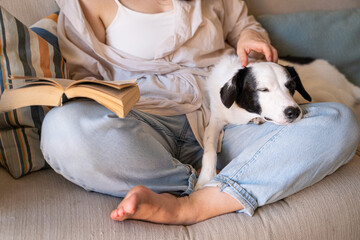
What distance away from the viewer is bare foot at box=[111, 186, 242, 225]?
2.86ft

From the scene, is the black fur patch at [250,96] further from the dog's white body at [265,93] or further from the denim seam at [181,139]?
the denim seam at [181,139]

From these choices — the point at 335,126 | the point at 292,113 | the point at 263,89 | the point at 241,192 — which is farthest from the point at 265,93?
the point at 241,192

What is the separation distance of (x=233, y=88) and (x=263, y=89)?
3.9 inches

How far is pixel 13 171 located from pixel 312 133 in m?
0.90

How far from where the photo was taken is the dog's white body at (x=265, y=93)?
1.08m

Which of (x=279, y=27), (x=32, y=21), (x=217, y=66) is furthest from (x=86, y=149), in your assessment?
(x=279, y=27)

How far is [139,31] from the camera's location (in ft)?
4.09

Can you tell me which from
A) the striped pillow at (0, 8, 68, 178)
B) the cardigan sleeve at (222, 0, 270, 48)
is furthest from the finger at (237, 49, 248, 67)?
the striped pillow at (0, 8, 68, 178)

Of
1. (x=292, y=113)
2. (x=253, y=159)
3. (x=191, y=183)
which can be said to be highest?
(x=292, y=113)

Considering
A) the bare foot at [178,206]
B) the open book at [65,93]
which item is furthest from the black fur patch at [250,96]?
the open book at [65,93]

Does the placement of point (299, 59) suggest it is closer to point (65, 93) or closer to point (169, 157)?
point (169, 157)

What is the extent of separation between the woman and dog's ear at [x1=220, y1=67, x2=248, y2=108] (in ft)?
0.38

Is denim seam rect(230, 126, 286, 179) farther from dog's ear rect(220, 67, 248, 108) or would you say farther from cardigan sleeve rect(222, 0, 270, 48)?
cardigan sleeve rect(222, 0, 270, 48)

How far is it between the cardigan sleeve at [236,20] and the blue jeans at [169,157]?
22.8 inches
